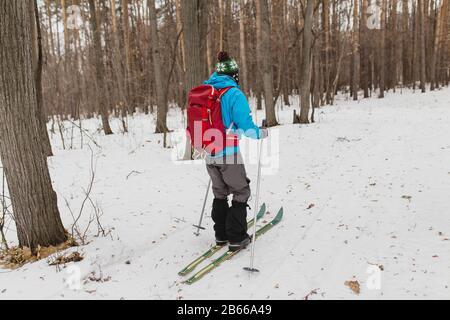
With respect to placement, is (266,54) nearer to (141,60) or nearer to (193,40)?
(193,40)

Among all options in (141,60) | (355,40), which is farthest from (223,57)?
(141,60)

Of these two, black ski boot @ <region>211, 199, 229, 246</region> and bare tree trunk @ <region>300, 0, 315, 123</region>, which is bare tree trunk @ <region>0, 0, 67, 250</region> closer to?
black ski boot @ <region>211, 199, 229, 246</region>

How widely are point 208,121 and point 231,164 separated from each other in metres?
0.57

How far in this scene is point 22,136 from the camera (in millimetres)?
3900

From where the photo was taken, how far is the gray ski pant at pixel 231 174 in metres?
4.11

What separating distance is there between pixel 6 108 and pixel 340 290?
387cm

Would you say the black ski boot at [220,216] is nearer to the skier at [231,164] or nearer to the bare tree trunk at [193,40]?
the skier at [231,164]

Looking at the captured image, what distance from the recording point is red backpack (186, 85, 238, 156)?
12.9ft

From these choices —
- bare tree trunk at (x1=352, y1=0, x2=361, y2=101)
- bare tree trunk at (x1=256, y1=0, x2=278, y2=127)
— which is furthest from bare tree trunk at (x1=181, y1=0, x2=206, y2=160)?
bare tree trunk at (x1=352, y1=0, x2=361, y2=101)

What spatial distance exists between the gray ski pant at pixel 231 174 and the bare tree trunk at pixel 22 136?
1.96 m

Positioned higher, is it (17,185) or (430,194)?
(17,185)
